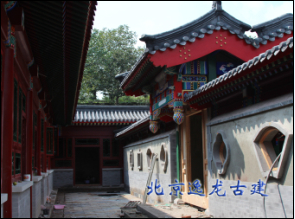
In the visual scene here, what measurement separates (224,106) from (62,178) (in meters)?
13.1

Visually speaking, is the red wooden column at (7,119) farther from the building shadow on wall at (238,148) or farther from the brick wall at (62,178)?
the brick wall at (62,178)

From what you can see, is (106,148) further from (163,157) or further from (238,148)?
(238,148)

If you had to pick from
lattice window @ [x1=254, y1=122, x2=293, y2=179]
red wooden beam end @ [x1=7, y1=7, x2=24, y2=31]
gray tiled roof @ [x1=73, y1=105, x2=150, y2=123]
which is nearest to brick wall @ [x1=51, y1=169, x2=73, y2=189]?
gray tiled roof @ [x1=73, y1=105, x2=150, y2=123]

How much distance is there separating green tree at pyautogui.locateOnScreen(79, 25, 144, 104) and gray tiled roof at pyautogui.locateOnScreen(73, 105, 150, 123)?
7.74 m

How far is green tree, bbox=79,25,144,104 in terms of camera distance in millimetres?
29609

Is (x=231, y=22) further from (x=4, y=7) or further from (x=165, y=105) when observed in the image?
(x=4, y=7)

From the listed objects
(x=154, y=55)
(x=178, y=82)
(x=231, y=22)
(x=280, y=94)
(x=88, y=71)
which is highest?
(x=88, y=71)

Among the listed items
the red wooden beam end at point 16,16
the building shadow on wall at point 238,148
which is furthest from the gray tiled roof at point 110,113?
the red wooden beam end at point 16,16

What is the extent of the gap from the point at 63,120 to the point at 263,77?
12.0 metres

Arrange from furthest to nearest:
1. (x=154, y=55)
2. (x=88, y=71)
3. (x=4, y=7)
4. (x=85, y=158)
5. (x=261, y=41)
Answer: (x=88, y=71)
(x=85, y=158)
(x=261, y=41)
(x=154, y=55)
(x=4, y=7)

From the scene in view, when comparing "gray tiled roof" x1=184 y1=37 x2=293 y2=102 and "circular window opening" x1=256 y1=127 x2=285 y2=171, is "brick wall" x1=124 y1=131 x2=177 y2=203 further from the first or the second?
"circular window opening" x1=256 y1=127 x2=285 y2=171

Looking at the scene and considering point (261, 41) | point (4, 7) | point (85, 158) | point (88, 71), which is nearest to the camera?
point (4, 7)

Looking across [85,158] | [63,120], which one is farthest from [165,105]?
[85,158]

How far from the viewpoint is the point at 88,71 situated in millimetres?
29641
